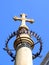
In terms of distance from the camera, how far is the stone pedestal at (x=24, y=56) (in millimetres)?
15695

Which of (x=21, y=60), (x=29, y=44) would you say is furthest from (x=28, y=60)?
(x=29, y=44)

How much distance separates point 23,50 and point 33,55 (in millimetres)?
1097

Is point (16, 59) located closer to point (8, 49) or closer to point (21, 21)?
point (8, 49)

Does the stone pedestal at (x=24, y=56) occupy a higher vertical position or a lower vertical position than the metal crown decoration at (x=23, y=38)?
lower

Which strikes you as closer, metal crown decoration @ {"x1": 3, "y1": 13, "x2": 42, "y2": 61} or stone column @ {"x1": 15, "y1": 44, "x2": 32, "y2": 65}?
stone column @ {"x1": 15, "y1": 44, "x2": 32, "y2": 65}

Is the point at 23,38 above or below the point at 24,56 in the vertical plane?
above

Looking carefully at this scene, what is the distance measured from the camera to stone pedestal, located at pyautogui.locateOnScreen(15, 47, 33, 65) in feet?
51.5

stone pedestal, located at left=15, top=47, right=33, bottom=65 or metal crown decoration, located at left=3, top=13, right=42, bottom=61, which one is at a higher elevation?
metal crown decoration, located at left=3, top=13, right=42, bottom=61

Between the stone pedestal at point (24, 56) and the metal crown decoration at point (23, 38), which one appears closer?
the stone pedestal at point (24, 56)

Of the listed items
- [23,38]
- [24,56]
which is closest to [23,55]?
[24,56]

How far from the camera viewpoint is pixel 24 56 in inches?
634

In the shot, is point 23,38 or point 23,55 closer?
point 23,55

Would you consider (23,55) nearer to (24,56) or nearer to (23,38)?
(24,56)

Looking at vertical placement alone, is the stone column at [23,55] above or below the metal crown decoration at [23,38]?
below
